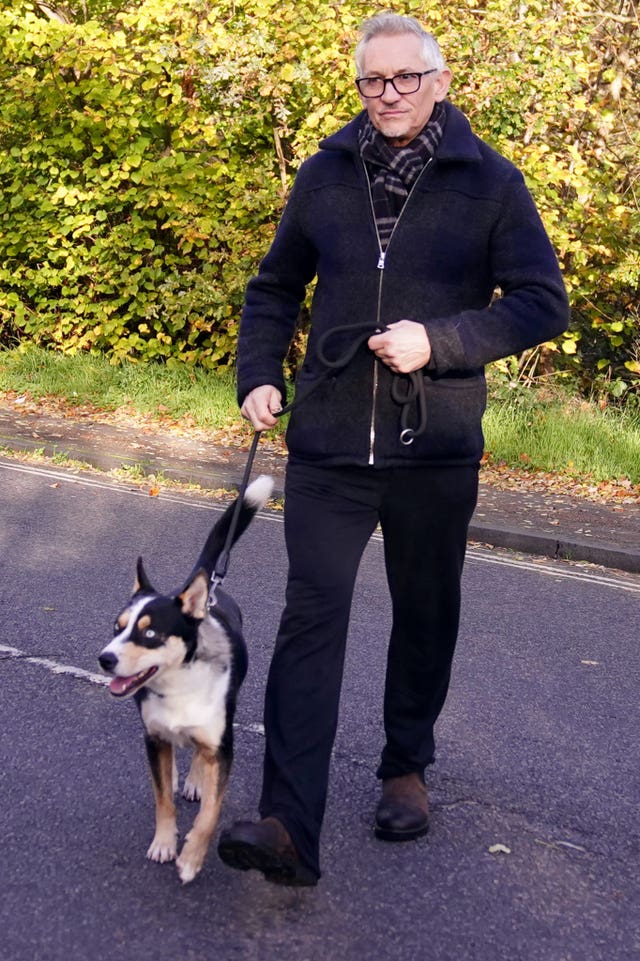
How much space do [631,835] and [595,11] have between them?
11256 mm

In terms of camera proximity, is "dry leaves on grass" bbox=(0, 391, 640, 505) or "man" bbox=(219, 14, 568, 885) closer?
"man" bbox=(219, 14, 568, 885)

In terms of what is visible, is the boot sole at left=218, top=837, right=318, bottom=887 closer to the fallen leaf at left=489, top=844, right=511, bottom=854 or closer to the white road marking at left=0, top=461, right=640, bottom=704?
the fallen leaf at left=489, top=844, right=511, bottom=854

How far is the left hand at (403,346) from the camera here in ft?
10.6

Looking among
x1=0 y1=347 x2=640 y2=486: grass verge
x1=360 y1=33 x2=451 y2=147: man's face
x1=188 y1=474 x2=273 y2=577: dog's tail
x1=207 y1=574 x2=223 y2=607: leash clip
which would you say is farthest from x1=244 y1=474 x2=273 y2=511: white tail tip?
x1=0 y1=347 x2=640 y2=486: grass verge

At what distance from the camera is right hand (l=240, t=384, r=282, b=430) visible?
11.4ft

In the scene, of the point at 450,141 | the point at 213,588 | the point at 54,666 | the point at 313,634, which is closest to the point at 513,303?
the point at 450,141

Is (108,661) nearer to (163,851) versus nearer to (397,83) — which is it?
(163,851)

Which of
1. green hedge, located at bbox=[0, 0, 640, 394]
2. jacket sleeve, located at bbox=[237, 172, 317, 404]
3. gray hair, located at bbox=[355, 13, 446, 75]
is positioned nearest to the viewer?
gray hair, located at bbox=[355, 13, 446, 75]

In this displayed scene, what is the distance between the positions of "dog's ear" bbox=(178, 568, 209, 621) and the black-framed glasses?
4.42ft

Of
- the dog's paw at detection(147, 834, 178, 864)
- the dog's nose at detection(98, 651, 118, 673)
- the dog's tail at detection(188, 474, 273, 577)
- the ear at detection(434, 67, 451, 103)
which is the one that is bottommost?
the dog's paw at detection(147, 834, 178, 864)

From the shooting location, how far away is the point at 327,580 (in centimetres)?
339

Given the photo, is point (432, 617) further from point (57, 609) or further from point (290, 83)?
point (290, 83)

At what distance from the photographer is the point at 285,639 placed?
3.44 metres

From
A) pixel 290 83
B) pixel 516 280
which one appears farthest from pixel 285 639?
pixel 290 83
